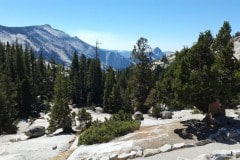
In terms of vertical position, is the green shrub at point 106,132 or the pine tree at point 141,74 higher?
the pine tree at point 141,74

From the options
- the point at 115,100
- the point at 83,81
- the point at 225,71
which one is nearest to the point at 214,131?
the point at 225,71

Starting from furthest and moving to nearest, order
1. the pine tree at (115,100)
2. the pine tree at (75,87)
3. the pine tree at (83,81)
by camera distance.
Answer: the pine tree at (83,81), the pine tree at (75,87), the pine tree at (115,100)

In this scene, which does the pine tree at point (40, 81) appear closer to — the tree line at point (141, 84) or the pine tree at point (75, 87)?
the tree line at point (141, 84)

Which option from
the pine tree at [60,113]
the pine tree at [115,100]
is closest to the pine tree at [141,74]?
the pine tree at [115,100]

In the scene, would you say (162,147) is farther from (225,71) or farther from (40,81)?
(40,81)

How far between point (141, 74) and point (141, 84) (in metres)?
1.95

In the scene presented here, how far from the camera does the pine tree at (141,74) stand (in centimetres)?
7281

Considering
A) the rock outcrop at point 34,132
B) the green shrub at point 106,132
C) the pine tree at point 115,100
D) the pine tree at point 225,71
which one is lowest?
the rock outcrop at point 34,132

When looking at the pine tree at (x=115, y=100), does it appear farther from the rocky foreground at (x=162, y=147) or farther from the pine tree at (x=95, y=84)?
the rocky foreground at (x=162, y=147)

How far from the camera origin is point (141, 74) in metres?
72.7

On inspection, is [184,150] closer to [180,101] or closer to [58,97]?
[180,101]

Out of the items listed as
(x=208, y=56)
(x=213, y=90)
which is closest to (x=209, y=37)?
(x=208, y=56)

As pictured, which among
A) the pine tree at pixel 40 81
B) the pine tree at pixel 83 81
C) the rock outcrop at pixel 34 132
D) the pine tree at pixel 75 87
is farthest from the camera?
the pine tree at pixel 40 81

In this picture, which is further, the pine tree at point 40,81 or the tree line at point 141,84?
the pine tree at point 40,81
